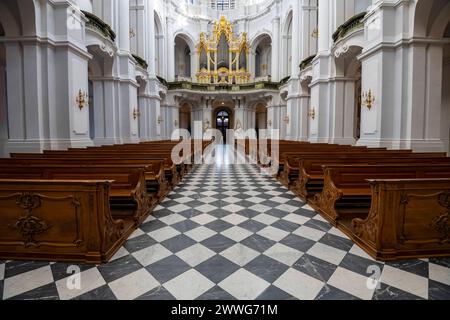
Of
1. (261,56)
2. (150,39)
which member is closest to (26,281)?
(150,39)

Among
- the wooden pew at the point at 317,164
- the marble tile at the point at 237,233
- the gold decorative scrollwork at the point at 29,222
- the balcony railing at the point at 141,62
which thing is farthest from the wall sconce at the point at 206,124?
the gold decorative scrollwork at the point at 29,222

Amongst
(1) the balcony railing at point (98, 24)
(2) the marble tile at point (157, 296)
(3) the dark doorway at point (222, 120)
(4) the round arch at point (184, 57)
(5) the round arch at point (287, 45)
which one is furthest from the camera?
(3) the dark doorway at point (222, 120)

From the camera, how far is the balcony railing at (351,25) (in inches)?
351

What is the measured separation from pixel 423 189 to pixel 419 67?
20.3 ft

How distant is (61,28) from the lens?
698 centimetres

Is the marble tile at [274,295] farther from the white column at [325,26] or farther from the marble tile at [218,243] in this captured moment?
the white column at [325,26]

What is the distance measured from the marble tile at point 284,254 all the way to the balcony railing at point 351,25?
30.2 feet

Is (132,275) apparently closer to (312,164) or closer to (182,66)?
(312,164)

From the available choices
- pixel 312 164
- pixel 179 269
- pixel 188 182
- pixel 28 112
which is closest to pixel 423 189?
pixel 312 164

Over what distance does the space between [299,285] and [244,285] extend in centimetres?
54

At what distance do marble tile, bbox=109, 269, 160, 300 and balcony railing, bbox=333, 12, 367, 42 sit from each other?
10.5 metres

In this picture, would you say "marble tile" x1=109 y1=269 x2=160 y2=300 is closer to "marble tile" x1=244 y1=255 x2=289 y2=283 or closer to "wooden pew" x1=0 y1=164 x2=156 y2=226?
"marble tile" x1=244 y1=255 x2=289 y2=283

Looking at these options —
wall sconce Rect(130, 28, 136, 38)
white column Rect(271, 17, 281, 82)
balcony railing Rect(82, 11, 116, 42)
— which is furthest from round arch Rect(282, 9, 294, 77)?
balcony railing Rect(82, 11, 116, 42)

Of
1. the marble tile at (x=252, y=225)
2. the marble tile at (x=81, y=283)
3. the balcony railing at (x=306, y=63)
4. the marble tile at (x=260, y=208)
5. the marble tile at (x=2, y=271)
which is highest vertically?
the balcony railing at (x=306, y=63)
